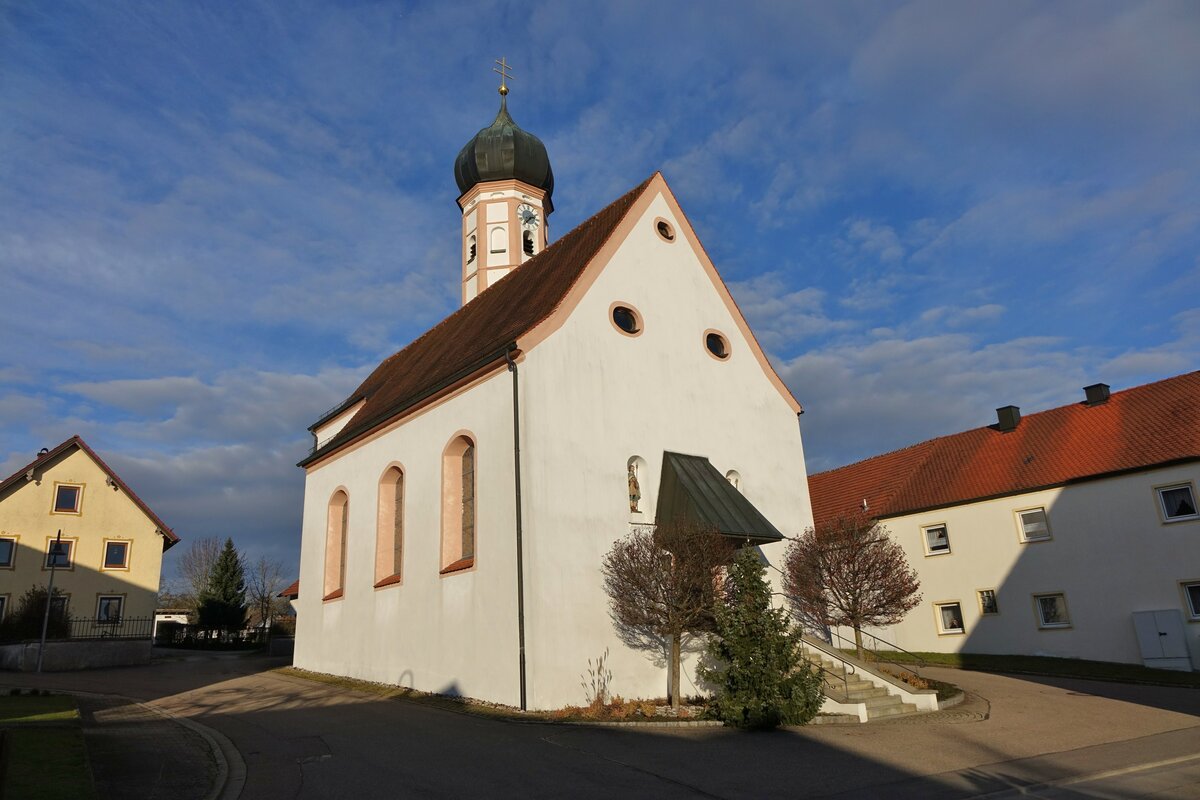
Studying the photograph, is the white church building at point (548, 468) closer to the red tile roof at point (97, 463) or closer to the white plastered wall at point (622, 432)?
the white plastered wall at point (622, 432)

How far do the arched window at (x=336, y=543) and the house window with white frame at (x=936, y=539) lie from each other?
59.5ft

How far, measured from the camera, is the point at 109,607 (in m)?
31.4

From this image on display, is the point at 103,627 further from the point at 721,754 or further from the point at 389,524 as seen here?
the point at 721,754

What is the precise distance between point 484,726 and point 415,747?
1727mm

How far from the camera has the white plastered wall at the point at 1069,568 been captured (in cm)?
2094

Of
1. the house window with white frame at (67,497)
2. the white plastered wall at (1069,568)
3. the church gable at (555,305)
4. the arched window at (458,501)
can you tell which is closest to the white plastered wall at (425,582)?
the arched window at (458,501)

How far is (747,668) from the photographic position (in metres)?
12.3

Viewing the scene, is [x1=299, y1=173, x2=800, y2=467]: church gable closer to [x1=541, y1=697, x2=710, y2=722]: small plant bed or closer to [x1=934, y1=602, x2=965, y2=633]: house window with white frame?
[x1=541, y1=697, x2=710, y2=722]: small plant bed

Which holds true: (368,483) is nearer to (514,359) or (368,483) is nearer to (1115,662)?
(514,359)

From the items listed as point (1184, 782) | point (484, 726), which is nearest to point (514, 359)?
point (484, 726)

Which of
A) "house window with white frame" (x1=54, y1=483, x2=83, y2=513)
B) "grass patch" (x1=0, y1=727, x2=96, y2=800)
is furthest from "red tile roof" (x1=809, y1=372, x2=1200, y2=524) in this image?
"house window with white frame" (x1=54, y1=483, x2=83, y2=513)

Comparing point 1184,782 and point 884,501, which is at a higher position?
point 884,501

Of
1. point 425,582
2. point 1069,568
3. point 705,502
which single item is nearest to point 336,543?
point 425,582

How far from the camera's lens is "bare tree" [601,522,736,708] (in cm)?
1298
